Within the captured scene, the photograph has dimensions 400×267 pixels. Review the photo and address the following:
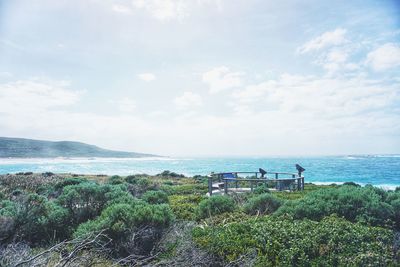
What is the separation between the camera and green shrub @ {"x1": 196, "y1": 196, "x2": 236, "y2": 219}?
32.1 ft

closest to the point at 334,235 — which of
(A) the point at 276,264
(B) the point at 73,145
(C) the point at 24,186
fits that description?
(A) the point at 276,264

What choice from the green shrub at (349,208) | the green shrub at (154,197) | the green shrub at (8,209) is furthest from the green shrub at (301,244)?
the green shrub at (154,197)

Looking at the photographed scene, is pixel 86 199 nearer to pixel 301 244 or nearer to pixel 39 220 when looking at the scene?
pixel 39 220

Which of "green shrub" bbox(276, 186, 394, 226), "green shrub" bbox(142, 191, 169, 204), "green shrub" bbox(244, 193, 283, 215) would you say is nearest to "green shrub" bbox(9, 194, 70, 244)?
"green shrub" bbox(142, 191, 169, 204)

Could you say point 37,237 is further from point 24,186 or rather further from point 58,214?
point 24,186

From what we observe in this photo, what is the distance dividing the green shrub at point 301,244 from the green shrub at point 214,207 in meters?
3.10

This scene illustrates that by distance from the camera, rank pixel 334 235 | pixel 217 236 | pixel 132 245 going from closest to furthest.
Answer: pixel 334 235, pixel 217 236, pixel 132 245

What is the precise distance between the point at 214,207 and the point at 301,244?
15.1ft

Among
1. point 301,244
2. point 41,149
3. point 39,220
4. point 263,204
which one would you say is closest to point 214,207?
point 263,204

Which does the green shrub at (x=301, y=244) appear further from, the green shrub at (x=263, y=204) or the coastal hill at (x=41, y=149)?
the coastal hill at (x=41, y=149)

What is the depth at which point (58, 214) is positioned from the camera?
845 centimetres

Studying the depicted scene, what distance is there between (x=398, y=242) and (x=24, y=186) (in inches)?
652

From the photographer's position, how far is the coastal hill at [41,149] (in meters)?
131

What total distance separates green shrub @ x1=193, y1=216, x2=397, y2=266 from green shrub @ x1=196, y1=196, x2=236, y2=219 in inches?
122
